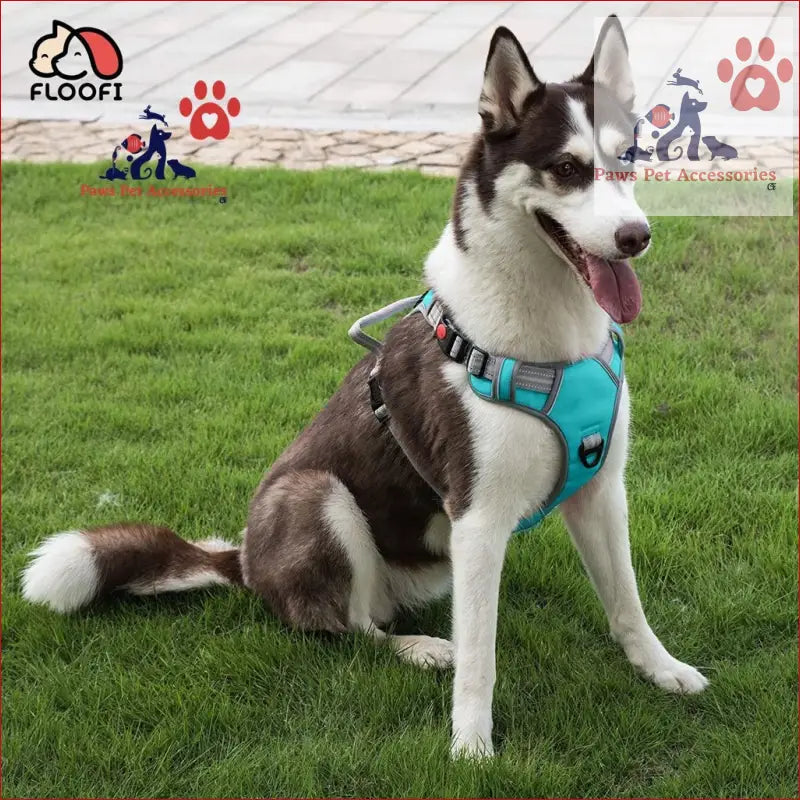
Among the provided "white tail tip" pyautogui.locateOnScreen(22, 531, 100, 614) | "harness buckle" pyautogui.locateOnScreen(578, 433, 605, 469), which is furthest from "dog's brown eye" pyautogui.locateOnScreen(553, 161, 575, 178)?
"white tail tip" pyautogui.locateOnScreen(22, 531, 100, 614)

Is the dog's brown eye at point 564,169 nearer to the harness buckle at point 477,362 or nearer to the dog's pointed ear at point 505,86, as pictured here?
the dog's pointed ear at point 505,86

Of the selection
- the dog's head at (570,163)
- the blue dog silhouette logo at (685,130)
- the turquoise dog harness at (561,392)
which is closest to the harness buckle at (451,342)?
the turquoise dog harness at (561,392)

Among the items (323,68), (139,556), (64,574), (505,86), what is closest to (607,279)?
(505,86)

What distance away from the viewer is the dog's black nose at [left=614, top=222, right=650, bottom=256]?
2344 mm

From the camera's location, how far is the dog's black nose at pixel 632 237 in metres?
2.34

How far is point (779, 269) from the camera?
17.5 ft

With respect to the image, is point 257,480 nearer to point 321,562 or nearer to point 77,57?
point 321,562

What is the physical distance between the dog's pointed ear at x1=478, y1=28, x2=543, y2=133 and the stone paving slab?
13.9 feet

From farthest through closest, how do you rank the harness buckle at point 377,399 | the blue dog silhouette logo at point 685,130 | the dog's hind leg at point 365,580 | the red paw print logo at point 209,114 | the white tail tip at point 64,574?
the red paw print logo at point 209,114 < the blue dog silhouette logo at point 685,130 < the white tail tip at point 64,574 < the dog's hind leg at point 365,580 < the harness buckle at point 377,399

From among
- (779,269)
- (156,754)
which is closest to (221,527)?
(156,754)

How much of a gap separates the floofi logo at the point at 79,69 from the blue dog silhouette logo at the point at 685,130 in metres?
4.42

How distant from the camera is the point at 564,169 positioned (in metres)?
2.47

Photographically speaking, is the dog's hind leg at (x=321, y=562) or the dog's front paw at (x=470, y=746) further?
the dog's hind leg at (x=321, y=562)

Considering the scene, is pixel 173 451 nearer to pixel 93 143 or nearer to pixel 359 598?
pixel 359 598
